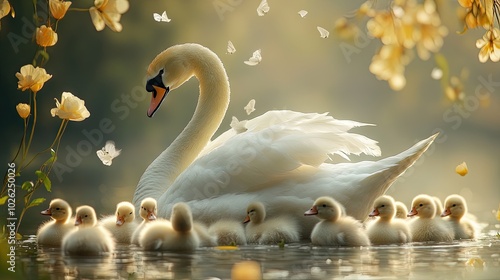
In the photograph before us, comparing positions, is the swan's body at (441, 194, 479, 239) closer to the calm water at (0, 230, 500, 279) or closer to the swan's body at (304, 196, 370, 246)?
the calm water at (0, 230, 500, 279)

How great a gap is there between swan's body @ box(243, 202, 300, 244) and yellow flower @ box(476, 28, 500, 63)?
8.83 feet

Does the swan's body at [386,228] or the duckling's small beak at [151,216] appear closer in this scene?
the swan's body at [386,228]

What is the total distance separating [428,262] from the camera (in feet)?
16.1

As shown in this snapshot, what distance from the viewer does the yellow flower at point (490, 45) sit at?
3502 millimetres

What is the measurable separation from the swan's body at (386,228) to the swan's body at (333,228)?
20 cm

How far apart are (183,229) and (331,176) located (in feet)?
4.56

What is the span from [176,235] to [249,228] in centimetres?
73

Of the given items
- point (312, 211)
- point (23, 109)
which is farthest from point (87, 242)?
point (312, 211)

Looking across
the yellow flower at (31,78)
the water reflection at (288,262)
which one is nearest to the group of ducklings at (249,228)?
the water reflection at (288,262)

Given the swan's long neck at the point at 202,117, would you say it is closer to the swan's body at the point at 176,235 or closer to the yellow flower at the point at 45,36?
the swan's body at the point at 176,235

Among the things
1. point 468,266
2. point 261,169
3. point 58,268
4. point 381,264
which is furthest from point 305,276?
point 261,169

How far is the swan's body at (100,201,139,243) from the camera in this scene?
20.5ft

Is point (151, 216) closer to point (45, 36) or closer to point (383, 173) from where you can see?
point (383, 173)

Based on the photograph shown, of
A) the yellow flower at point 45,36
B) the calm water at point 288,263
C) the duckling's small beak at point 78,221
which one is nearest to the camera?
the calm water at point 288,263
